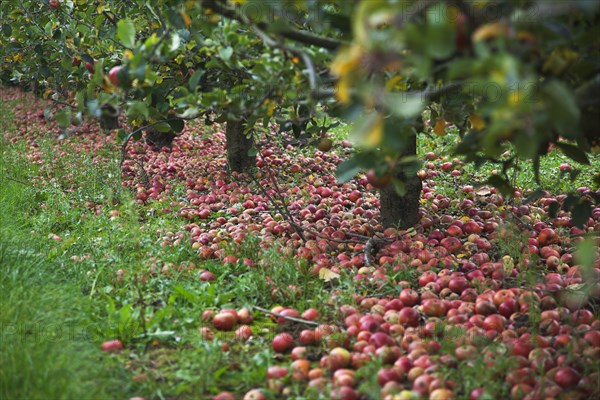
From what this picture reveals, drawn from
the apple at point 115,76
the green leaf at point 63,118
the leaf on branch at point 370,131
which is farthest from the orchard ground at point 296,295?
the apple at point 115,76

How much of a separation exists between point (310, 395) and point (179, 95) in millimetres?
1974

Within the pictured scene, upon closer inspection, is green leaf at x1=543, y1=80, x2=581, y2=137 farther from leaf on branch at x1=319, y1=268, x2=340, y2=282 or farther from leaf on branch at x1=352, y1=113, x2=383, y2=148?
leaf on branch at x1=319, y1=268, x2=340, y2=282

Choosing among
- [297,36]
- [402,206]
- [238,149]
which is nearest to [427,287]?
[402,206]

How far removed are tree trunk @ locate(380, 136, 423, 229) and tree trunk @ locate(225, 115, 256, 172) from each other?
1.48 meters

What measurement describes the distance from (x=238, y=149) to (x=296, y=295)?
7.16ft

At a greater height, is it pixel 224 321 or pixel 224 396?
pixel 224 321

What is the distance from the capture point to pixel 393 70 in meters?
2.01

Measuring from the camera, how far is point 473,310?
259 cm

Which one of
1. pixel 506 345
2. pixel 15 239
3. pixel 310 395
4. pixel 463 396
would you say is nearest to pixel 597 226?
pixel 506 345

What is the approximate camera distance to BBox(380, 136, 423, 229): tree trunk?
3514 millimetres

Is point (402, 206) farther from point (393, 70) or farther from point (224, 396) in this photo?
point (224, 396)

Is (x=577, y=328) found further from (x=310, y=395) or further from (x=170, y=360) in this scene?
(x=170, y=360)

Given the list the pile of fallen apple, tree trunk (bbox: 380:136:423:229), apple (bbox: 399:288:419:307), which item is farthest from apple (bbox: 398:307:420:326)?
tree trunk (bbox: 380:136:423:229)

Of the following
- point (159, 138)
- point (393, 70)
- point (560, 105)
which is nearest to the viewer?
point (560, 105)
